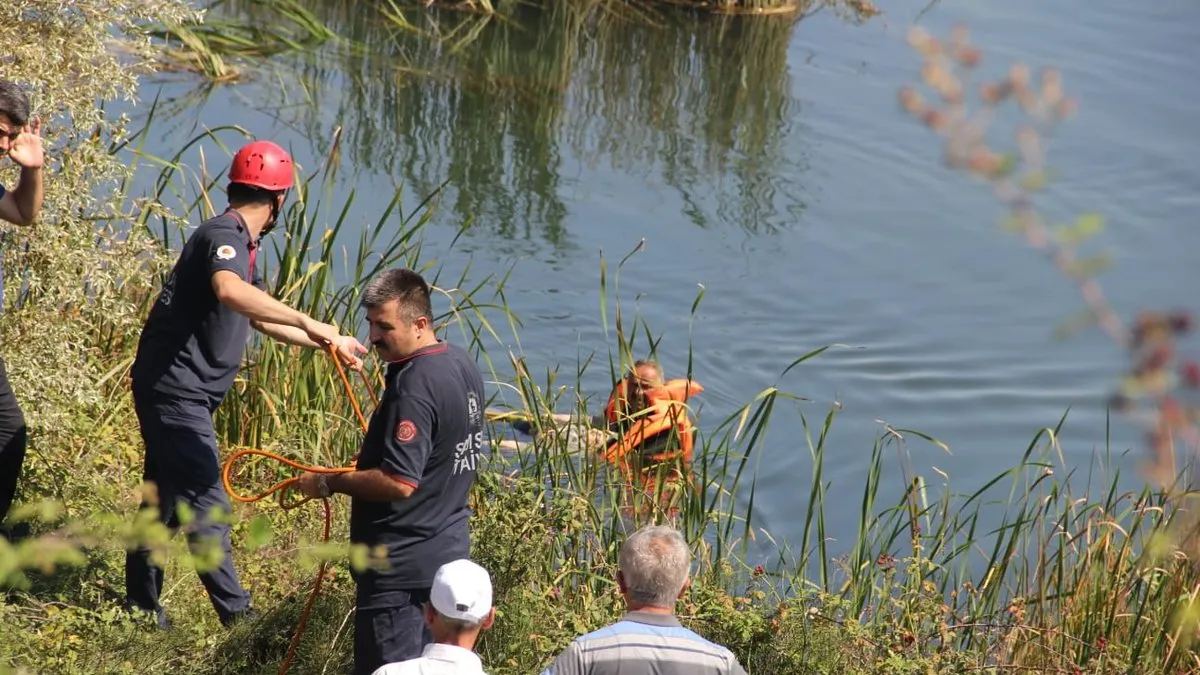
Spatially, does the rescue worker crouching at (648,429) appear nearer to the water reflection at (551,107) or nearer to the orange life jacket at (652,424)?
the orange life jacket at (652,424)

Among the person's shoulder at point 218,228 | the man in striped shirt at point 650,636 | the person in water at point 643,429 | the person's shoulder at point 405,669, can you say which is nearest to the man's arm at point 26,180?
the person's shoulder at point 218,228

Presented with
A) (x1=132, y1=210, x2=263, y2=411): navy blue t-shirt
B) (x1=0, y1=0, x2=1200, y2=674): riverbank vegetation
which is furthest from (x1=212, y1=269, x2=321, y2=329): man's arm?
(x1=0, y1=0, x2=1200, y2=674): riverbank vegetation

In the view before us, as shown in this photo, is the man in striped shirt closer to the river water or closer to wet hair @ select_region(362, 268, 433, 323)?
wet hair @ select_region(362, 268, 433, 323)

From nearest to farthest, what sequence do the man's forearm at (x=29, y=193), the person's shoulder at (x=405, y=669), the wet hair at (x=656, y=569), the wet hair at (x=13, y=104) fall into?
the person's shoulder at (x=405, y=669), the wet hair at (x=656, y=569), the wet hair at (x=13, y=104), the man's forearm at (x=29, y=193)

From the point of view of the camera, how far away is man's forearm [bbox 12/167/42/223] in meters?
4.85

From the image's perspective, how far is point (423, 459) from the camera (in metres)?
3.94

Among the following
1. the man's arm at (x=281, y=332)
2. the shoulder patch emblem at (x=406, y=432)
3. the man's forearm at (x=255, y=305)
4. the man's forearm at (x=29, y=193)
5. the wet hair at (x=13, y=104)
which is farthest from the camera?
the man's arm at (x=281, y=332)

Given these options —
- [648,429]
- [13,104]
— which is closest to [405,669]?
[13,104]

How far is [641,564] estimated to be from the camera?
3.45 m

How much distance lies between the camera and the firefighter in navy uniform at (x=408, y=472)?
3.94 m

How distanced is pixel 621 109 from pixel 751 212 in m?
3.00

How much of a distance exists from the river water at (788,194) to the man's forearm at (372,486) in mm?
4867

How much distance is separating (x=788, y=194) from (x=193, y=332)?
32.0ft

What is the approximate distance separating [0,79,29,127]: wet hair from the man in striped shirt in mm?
2581
